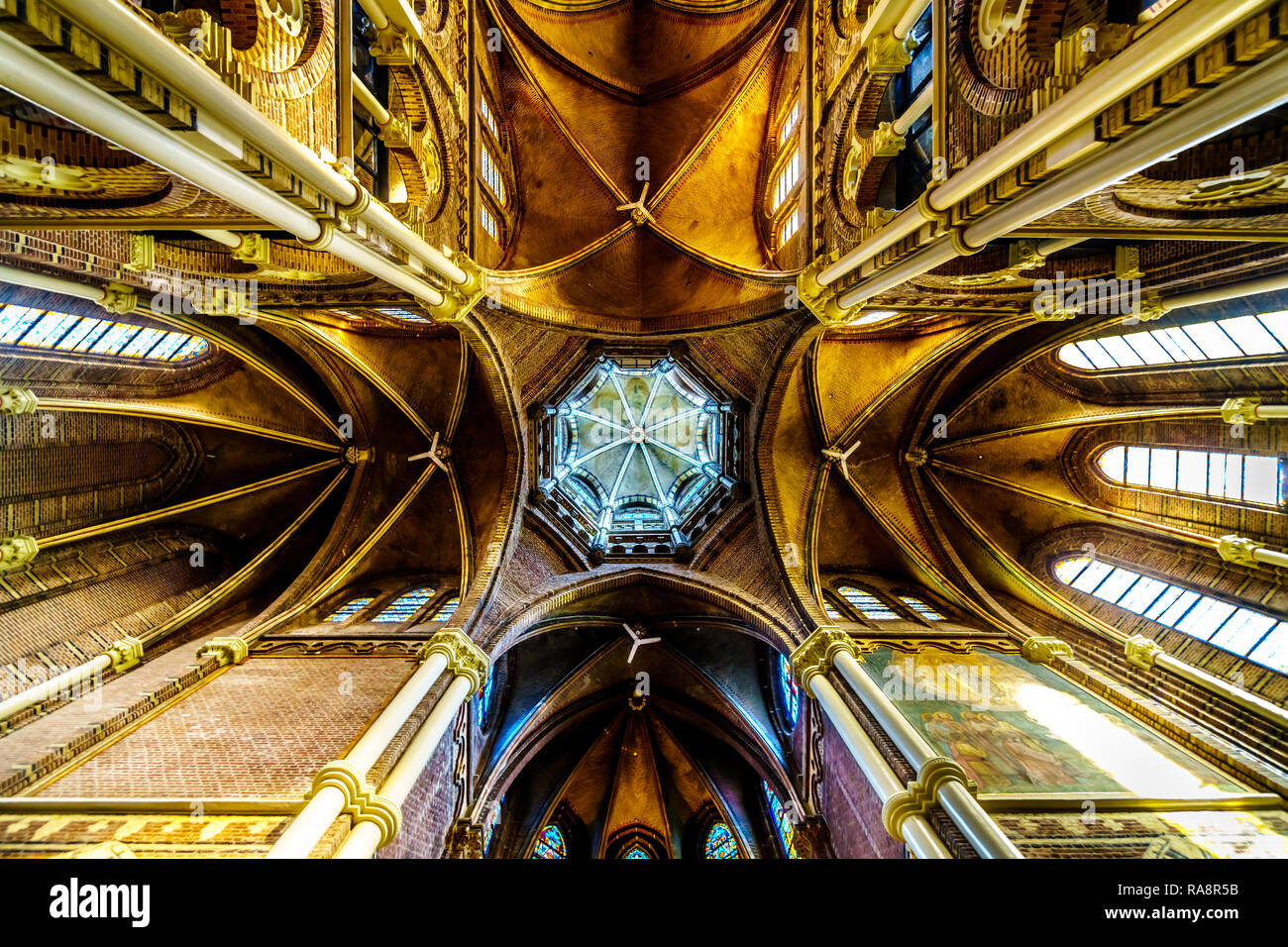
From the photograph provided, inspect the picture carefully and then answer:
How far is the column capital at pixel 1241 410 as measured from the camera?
29.9 feet

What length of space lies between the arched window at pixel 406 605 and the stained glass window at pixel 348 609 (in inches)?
23.5

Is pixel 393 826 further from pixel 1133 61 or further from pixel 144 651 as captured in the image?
pixel 1133 61

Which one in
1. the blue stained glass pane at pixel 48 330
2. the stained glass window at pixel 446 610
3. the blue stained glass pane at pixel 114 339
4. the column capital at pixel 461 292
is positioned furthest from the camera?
the stained glass window at pixel 446 610

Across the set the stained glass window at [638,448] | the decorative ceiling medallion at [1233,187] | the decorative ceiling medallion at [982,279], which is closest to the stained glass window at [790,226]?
the stained glass window at [638,448]

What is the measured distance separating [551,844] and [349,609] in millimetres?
7808

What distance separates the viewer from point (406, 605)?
13070 mm

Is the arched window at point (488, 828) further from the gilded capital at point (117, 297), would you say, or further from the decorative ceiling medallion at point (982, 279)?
the decorative ceiling medallion at point (982, 279)

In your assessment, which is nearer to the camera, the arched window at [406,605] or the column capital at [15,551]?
the column capital at [15,551]

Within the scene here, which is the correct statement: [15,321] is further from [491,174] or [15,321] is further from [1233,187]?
[1233,187]

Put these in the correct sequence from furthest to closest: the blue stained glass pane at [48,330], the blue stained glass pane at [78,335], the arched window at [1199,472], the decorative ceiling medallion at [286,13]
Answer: the blue stained glass pane at [78,335] < the arched window at [1199,472] < the blue stained glass pane at [48,330] < the decorative ceiling medallion at [286,13]

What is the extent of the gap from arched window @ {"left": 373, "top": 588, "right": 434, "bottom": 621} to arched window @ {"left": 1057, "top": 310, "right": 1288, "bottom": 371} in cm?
1594

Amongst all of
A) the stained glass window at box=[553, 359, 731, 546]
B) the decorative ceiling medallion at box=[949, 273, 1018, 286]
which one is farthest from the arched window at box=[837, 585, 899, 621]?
the decorative ceiling medallion at box=[949, 273, 1018, 286]

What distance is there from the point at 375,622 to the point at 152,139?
9798 mm
